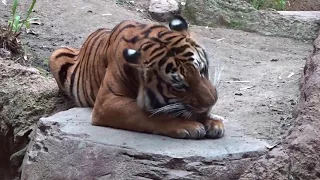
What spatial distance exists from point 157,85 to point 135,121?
30 cm

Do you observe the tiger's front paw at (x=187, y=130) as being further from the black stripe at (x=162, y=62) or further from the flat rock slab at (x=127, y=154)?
the black stripe at (x=162, y=62)

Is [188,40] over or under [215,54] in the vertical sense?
over

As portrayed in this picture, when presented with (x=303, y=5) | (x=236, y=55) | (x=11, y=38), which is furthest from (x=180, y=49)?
(x=303, y=5)

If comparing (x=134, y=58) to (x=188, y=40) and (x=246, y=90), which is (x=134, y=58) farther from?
(x=246, y=90)

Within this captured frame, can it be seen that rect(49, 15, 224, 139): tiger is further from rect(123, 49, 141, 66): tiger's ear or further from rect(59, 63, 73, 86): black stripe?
rect(59, 63, 73, 86): black stripe

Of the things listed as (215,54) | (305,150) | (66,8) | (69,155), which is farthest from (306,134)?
(66,8)

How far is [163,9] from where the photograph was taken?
886 centimetres

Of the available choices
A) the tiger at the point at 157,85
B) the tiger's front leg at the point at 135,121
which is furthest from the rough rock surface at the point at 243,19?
the tiger's front leg at the point at 135,121

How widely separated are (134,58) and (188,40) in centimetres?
38

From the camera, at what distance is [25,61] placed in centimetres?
666

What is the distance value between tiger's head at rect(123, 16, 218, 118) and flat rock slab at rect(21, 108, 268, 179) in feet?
0.70

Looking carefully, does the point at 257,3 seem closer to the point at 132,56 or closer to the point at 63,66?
the point at 63,66

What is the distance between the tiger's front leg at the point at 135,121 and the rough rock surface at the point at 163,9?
14.5 ft

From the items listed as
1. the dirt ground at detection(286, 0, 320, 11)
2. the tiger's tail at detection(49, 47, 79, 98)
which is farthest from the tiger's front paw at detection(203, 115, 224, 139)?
the dirt ground at detection(286, 0, 320, 11)
